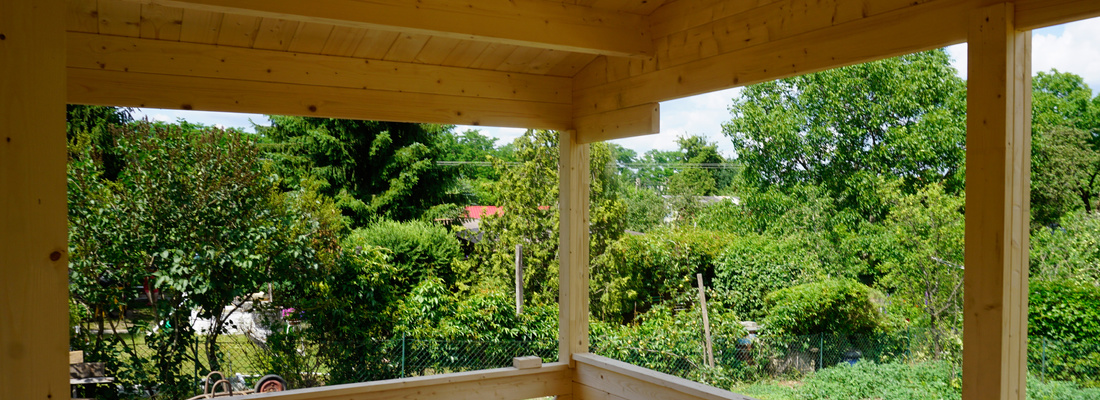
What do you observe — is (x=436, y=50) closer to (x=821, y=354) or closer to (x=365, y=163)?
(x=821, y=354)

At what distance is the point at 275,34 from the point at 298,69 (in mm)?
228

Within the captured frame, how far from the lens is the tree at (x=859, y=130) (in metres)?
10.4

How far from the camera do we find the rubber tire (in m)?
4.97

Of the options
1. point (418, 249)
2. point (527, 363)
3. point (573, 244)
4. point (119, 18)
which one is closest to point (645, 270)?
point (418, 249)

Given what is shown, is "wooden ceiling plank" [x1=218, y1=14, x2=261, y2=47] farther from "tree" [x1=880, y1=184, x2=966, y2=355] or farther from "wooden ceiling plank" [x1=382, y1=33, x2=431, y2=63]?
"tree" [x1=880, y1=184, x2=966, y2=355]

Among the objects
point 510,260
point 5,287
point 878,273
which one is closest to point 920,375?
point 878,273

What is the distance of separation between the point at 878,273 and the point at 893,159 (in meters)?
1.97

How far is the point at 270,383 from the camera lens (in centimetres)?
529

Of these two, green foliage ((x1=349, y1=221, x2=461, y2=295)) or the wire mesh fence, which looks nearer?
the wire mesh fence

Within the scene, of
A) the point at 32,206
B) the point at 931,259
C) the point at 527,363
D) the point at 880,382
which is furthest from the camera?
the point at 931,259

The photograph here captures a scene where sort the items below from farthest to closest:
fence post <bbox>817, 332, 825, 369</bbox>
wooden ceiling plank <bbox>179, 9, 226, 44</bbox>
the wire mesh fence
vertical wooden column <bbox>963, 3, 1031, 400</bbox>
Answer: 1. fence post <bbox>817, 332, 825, 369</bbox>
2. the wire mesh fence
3. wooden ceiling plank <bbox>179, 9, 226, 44</bbox>
4. vertical wooden column <bbox>963, 3, 1031, 400</bbox>

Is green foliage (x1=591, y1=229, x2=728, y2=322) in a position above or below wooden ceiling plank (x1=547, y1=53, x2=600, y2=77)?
below

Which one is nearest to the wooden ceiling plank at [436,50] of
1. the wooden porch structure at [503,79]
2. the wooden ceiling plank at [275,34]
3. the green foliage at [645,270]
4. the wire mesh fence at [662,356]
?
the wooden porch structure at [503,79]

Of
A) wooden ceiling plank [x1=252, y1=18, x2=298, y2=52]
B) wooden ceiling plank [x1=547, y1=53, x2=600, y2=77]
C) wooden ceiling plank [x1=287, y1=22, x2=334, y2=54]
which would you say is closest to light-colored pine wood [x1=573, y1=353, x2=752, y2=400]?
wooden ceiling plank [x1=547, y1=53, x2=600, y2=77]
